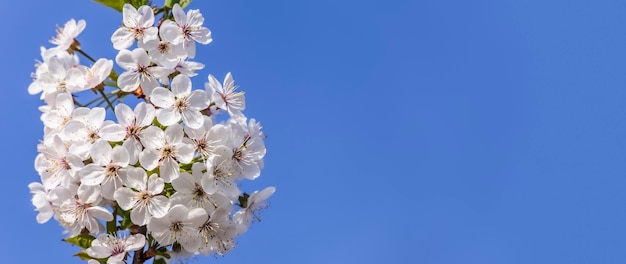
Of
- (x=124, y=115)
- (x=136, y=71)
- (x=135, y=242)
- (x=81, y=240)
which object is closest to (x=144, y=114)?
(x=124, y=115)

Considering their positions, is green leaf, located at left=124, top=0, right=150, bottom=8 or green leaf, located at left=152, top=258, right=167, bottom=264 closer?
green leaf, located at left=152, top=258, right=167, bottom=264

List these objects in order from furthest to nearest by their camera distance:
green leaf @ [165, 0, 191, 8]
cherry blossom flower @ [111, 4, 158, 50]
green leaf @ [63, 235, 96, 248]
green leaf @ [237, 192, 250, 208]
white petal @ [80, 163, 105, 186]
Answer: green leaf @ [165, 0, 191, 8]
green leaf @ [237, 192, 250, 208]
cherry blossom flower @ [111, 4, 158, 50]
green leaf @ [63, 235, 96, 248]
white petal @ [80, 163, 105, 186]

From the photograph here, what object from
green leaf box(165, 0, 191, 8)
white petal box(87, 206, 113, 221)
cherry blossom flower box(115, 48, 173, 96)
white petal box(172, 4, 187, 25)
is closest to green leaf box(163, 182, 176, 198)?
white petal box(87, 206, 113, 221)

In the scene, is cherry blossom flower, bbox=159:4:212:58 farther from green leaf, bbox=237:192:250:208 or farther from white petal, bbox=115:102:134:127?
green leaf, bbox=237:192:250:208

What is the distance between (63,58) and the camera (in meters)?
4.43

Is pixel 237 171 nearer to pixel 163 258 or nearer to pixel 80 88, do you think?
pixel 163 258

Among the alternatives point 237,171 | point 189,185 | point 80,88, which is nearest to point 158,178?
point 189,185

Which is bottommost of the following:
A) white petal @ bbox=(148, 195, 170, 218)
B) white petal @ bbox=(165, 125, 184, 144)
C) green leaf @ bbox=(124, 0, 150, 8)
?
white petal @ bbox=(148, 195, 170, 218)

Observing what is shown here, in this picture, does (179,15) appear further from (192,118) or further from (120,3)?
(192,118)

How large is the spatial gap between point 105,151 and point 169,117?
0.42 m

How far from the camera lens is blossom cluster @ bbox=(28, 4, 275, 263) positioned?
407cm

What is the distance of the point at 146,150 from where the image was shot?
406cm

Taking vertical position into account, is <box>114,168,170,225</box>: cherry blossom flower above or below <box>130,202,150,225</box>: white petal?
above

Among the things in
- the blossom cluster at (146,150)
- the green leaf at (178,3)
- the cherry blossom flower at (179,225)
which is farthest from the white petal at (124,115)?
the green leaf at (178,3)
